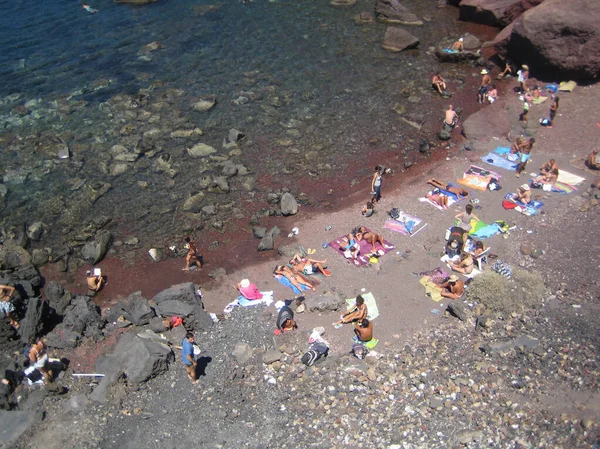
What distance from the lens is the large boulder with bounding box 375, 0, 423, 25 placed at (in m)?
36.7

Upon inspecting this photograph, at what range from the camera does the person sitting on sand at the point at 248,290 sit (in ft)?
60.7

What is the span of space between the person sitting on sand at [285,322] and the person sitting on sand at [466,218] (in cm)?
784

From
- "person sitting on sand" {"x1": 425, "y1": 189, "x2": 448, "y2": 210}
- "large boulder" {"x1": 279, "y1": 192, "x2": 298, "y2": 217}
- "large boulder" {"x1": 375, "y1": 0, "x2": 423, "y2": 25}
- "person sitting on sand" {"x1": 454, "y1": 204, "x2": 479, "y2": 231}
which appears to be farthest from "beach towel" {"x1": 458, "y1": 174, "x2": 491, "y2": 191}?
"large boulder" {"x1": 375, "y1": 0, "x2": 423, "y2": 25}

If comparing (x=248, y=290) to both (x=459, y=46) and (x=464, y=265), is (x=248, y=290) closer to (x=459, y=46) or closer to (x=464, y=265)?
(x=464, y=265)

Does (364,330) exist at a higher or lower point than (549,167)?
lower

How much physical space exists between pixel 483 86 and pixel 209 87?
15229 mm

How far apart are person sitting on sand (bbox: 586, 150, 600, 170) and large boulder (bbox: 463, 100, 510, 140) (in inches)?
158

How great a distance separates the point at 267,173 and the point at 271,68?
398 inches

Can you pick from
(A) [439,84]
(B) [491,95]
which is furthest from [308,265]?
(B) [491,95]

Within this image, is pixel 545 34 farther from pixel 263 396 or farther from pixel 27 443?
pixel 27 443

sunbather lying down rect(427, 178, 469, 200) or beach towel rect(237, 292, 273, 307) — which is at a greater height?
sunbather lying down rect(427, 178, 469, 200)

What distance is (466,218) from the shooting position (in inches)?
814

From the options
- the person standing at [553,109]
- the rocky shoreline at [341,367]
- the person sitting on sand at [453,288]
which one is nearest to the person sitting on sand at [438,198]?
the rocky shoreline at [341,367]

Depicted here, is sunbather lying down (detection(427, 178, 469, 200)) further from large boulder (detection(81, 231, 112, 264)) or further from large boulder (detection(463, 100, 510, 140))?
large boulder (detection(81, 231, 112, 264))
